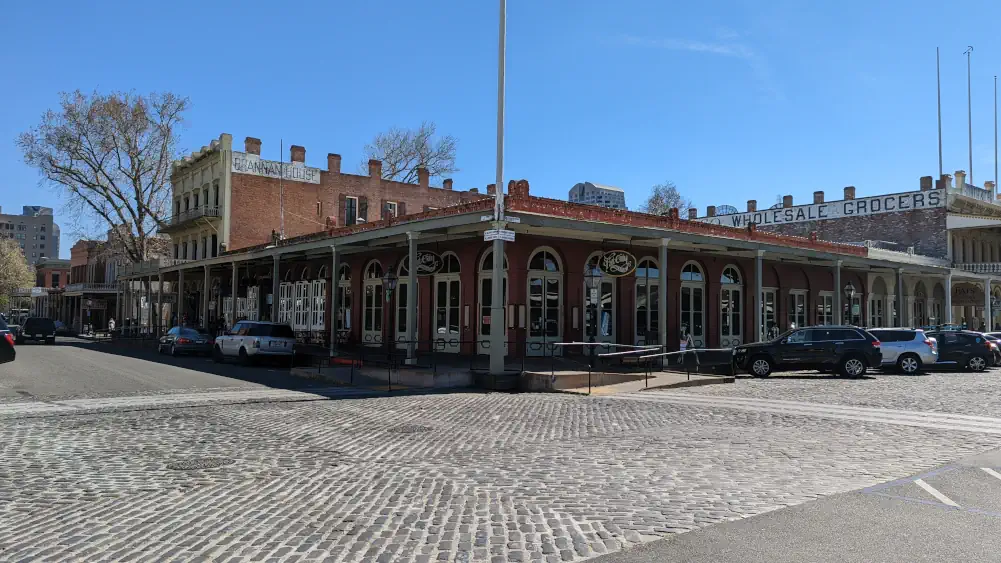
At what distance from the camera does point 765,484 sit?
7.99m

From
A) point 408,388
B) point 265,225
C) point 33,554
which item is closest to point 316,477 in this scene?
point 33,554

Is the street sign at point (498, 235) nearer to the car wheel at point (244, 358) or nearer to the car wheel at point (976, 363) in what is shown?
the car wheel at point (244, 358)

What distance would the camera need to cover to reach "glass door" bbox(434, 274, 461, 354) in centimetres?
2711

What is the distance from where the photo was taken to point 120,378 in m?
20.5

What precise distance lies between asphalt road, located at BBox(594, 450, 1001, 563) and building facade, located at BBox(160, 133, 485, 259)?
1524 inches

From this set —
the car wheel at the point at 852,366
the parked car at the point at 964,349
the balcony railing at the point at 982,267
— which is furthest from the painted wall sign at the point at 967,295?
the car wheel at the point at 852,366

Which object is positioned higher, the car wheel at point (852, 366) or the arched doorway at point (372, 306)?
the arched doorway at point (372, 306)

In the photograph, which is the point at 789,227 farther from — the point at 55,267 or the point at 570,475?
the point at 55,267

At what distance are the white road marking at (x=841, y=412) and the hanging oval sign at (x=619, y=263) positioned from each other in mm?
5579

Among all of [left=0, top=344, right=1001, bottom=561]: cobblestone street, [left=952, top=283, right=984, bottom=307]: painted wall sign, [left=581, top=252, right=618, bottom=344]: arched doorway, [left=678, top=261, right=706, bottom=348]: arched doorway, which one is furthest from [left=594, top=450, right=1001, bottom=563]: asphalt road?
[left=952, top=283, right=984, bottom=307]: painted wall sign

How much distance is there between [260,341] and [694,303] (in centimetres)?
1694

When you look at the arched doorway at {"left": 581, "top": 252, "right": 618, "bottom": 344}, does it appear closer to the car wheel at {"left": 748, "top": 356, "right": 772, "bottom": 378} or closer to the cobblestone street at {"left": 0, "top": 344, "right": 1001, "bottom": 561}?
the car wheel at {"left": 748, "top": 356, "right": 772, "bottom": 378}

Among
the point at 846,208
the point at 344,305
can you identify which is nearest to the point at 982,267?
the point at 846,208

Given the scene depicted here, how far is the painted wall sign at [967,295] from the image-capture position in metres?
45.5
